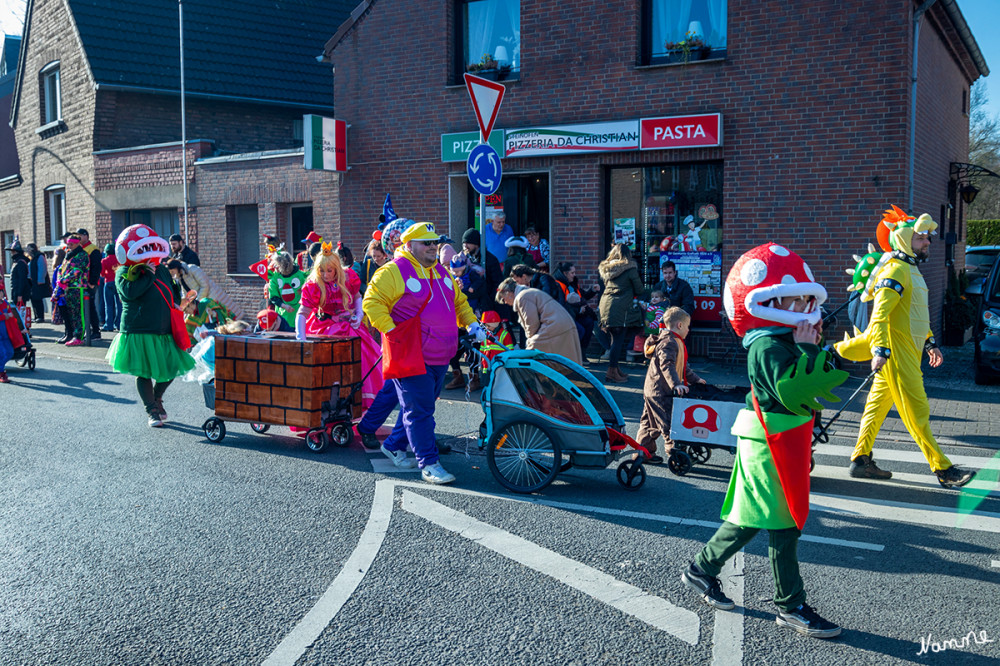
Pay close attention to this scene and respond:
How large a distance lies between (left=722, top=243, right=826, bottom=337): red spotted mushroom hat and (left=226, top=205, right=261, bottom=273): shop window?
15980 mm

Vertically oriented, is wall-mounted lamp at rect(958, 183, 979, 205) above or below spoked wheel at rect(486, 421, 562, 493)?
above

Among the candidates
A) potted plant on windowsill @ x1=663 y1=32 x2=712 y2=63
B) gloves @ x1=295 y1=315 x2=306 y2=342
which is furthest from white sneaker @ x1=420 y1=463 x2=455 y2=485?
potted plant on windowsill @ x1=663 y1=32 x2=712 y2=63

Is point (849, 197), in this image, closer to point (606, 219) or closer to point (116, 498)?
point (606, 219)

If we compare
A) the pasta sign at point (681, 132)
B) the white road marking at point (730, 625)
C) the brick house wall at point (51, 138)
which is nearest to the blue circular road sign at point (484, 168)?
the pasta sign at point (681, 132)

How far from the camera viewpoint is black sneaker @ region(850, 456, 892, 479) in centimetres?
678

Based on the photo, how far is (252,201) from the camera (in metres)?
18.1

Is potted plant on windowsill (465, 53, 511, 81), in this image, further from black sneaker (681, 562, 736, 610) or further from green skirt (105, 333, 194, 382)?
black sneaker (681, 562, 736, 610)

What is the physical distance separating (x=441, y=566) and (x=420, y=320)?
2.26 metres

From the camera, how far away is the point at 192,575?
16.0 ft

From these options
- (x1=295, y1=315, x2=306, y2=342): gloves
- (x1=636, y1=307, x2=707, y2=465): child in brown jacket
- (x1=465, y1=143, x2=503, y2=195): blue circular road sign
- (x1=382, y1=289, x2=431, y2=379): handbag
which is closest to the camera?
(x1=382, y1=289, x2=431, y2=379): handbag

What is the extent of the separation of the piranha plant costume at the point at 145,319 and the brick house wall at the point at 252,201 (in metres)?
7.74

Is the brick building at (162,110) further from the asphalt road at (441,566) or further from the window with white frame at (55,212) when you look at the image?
the asphalt road at (441,566)

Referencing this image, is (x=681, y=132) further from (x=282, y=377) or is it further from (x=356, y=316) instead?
(x=282, y=377)

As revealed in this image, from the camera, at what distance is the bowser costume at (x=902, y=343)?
640 centimetres
